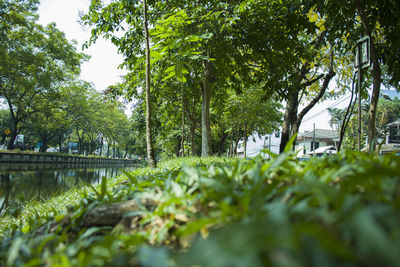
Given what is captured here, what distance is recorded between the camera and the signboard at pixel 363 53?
163 inches

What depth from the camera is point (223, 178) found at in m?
1.38

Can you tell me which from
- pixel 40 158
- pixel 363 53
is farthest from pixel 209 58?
pixel 40 158

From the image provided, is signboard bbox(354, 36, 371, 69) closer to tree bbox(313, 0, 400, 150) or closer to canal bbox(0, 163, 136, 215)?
tree bbox(313, 0, 400, 150)

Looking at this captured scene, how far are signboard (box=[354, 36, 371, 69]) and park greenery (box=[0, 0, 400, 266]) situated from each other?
527 mm

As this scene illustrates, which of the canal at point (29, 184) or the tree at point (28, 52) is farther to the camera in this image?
the tree at point (28, 52)

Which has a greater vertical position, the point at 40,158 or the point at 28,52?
the point at 28,52

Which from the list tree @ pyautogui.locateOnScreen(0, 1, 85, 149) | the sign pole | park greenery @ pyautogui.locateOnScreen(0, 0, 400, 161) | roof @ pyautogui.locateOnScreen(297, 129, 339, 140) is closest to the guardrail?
park greenery @ pyautogui.locateOnScreen(0, 0, 400, 161)

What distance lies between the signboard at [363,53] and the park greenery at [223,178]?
527mm

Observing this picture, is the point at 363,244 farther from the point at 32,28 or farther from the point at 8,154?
the point at 8,154

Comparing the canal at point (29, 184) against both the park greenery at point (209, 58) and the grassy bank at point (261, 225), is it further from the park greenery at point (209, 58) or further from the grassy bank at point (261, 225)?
the park greenery at point (209, 58)

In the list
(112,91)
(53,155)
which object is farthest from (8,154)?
(112,91)

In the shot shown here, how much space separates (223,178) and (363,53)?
4.31 m

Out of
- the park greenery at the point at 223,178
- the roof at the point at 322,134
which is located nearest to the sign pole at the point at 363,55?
the park greenery at the point at 223,178

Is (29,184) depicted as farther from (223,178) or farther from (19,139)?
(19,139)
